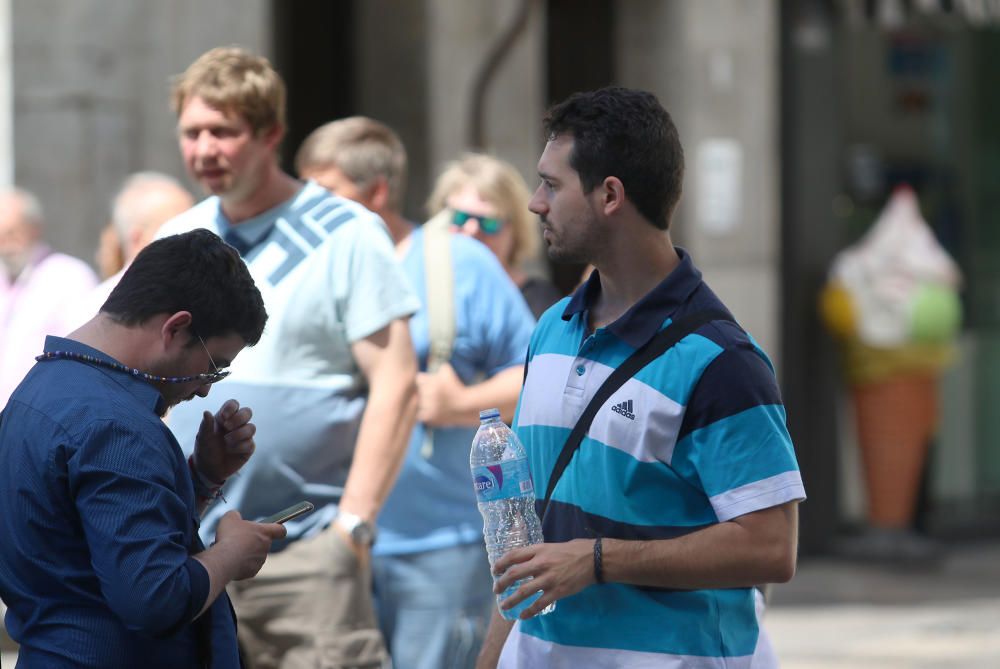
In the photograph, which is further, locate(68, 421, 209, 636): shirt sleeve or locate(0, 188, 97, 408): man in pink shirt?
locate(0, 188, 97, 408): man in pink shirt

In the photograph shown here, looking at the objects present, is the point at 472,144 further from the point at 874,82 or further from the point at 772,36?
the point at 874,82

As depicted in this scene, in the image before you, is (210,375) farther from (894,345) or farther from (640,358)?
(894,345)

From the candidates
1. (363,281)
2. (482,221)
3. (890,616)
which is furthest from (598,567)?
(890,616)

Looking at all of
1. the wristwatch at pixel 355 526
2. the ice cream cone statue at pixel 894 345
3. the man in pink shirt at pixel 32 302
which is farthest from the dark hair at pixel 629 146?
the ice cream cone statue at pixel 894 345

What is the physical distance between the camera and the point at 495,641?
10.7 feet

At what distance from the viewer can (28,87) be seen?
836cm

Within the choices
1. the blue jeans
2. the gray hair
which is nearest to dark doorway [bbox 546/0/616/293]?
the gray hair

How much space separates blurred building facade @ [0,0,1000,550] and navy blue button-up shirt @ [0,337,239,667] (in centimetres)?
575

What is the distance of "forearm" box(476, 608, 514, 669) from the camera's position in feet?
10.7

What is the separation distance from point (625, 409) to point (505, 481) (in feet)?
0.91

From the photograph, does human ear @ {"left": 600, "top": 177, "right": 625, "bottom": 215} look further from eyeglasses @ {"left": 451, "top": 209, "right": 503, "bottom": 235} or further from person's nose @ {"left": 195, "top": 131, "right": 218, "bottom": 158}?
eyeglasses @ {"left": 451, "top": 209, "right": 503, "bottom": 235}

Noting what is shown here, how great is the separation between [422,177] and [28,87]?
88.5 inches

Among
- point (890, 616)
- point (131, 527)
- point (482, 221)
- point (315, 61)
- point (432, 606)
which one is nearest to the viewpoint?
point (131, 527)

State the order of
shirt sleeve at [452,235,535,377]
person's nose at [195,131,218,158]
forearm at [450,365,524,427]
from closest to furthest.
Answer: person's nose at [195,131,218,158] < forearm at [450,365,524,427] < shirt sleeve at [452,235,535,377]
